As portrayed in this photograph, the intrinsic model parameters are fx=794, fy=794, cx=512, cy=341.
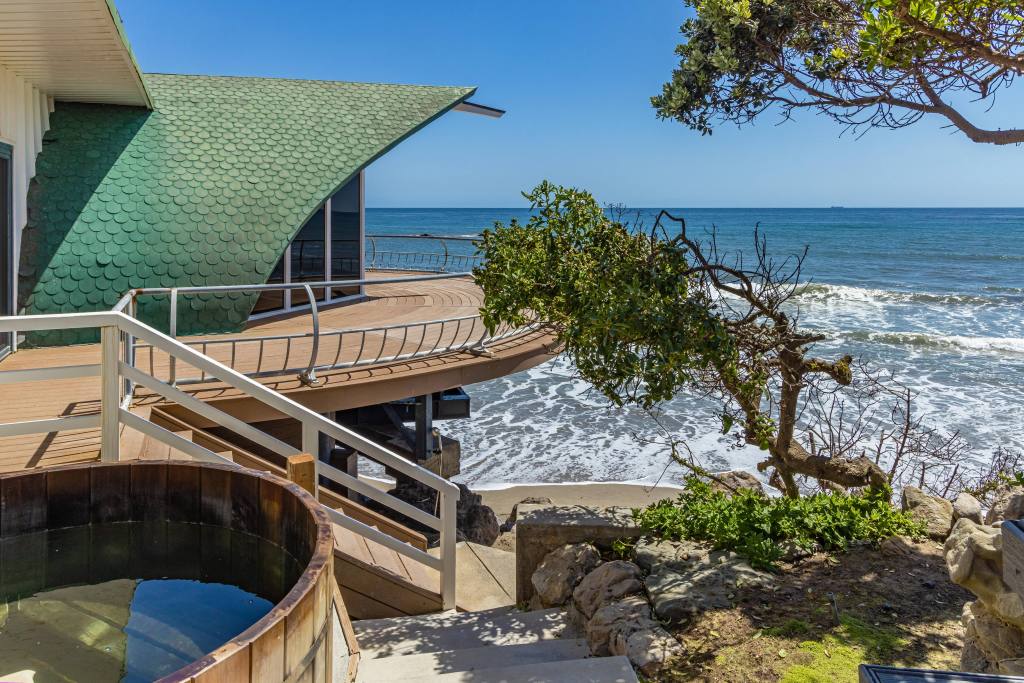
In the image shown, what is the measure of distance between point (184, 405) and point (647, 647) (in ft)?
10.3

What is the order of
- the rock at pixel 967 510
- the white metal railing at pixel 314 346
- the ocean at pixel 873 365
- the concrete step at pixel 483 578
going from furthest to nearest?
the ocean at pixel 873 365
the white metal railing at pixel 314 346
the concrete step at pixel 483 578
the rock at pixel 967 510

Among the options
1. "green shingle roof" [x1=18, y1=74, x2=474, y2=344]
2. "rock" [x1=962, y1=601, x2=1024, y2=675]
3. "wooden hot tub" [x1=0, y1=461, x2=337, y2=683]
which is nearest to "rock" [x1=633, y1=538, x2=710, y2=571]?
"rock" [x1=962, y1=601, x2=1024, y2=675]

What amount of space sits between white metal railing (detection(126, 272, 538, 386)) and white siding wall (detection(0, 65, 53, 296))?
1955 millimetres

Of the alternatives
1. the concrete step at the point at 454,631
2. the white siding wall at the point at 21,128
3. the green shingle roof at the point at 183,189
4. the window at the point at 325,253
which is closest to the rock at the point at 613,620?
the concrete step at the point at 454,631

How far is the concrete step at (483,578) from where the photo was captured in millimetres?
6023

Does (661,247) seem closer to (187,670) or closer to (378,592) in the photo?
(378,592)

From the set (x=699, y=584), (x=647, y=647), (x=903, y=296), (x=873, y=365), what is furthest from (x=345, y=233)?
(x=903, y=296)

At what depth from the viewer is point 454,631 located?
504 cm

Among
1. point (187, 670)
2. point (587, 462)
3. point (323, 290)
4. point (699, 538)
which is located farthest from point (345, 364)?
point (587, 462)

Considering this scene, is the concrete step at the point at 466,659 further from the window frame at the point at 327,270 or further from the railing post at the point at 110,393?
the window frame at the point at 327,270

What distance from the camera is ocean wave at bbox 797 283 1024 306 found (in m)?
31.9

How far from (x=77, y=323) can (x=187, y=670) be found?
3.42 metres

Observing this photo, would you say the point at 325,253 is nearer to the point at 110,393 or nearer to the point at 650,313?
the point at 110,393

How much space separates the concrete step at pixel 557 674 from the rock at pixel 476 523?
6932 millimetres
